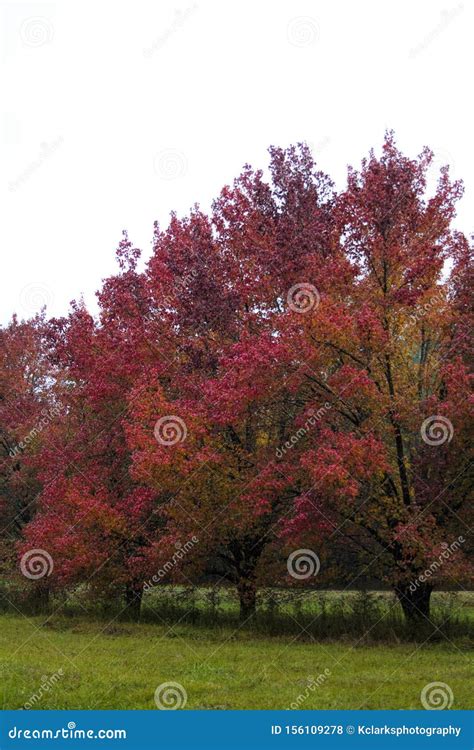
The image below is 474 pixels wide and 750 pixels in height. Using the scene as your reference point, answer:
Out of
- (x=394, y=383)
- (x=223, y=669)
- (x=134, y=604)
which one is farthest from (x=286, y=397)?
(x=134, y=604)

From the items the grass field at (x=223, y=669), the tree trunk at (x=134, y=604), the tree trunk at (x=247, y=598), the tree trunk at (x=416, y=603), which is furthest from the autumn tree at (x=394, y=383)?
the tree trunk at (x=134, y=604)

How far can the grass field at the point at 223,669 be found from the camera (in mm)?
10367

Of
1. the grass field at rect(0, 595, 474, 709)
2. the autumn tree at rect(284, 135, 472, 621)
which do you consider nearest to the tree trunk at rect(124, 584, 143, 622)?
the grass field at rect(0, 595, 474, 709)

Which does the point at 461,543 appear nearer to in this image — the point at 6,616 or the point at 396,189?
the point at 396,189

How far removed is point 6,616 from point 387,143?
2225cm

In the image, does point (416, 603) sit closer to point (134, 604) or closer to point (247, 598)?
point (247, 598)

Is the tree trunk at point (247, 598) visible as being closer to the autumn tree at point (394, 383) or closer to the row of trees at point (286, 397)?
the row of trees at point (286, 397)

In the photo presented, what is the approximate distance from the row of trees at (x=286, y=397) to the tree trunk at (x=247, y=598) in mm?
67

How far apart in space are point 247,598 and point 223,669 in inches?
345

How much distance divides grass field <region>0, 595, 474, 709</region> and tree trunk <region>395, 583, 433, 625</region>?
50.3 inches

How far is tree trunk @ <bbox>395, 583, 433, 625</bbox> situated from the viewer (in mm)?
18797

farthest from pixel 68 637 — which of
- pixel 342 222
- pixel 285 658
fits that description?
pixel 342 222

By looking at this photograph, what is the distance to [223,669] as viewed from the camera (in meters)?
13.1

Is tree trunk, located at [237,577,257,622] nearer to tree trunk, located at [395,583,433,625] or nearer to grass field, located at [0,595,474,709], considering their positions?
grass field, located at [0,595,474,709]
